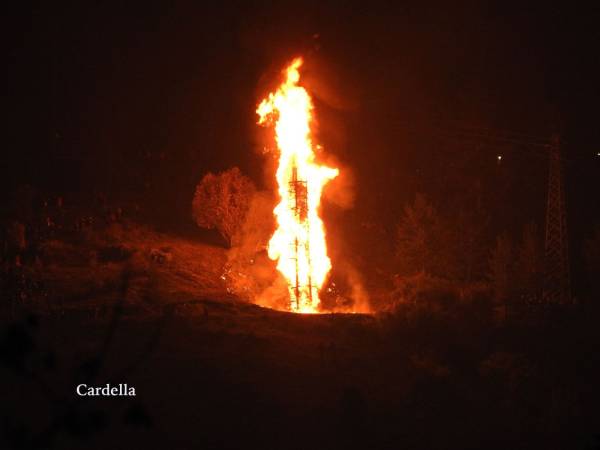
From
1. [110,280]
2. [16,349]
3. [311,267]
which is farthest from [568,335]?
[16,349]

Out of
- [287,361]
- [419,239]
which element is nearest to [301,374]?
[287,361]

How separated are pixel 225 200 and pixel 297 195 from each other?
24.4ft

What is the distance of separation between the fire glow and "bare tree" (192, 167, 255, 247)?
11.1 ft

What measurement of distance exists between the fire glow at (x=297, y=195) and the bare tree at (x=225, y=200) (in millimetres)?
3389

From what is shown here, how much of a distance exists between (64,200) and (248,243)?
11889 mm

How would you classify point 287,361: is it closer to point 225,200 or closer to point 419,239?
point 225,200

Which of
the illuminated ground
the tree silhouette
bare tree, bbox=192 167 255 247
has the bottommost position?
the illuminated ground

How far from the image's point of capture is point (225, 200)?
3694cm

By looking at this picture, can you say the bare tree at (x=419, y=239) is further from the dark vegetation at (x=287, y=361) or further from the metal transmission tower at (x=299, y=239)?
the metal transmission tower at (x=299, y=239)

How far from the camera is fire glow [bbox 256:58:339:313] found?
3091 centimetres

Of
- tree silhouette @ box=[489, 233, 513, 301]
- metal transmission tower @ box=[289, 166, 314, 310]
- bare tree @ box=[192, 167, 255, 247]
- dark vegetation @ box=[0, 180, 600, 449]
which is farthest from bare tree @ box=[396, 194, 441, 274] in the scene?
metal transmission tower @ box=[289, 166, 314, 310]

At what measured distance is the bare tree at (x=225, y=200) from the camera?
36.7 metres

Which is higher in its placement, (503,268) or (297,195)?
(297,195)

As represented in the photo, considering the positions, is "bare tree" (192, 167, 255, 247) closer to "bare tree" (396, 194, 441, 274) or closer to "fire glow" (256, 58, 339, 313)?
"fire glow" (256, 58, 339, 313)
